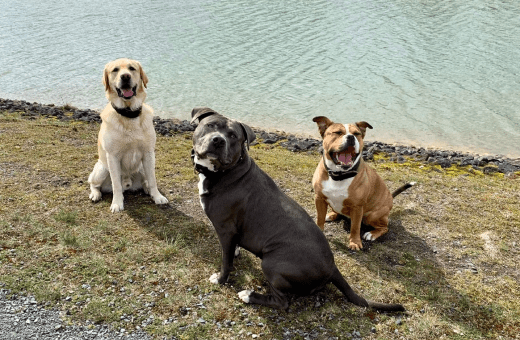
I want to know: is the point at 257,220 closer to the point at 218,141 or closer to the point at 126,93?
the point at 218,141

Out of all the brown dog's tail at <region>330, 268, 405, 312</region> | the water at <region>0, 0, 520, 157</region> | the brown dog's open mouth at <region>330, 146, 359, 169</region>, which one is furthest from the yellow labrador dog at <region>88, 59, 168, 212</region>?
the water at <region>0, 0, 520, 157</region>

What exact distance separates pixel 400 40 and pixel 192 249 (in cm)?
2084

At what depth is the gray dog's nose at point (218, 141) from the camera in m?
4.04

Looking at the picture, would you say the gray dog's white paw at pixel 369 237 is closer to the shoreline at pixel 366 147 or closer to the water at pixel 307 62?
the shoreline at pixel 366 147

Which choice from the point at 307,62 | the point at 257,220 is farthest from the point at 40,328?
the point at 307,62

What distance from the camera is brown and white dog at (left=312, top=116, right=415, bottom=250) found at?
512 centimetres

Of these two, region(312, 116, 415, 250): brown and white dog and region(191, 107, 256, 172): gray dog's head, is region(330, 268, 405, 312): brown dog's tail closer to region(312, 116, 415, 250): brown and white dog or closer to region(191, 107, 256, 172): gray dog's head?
region(312, 116, 415, 250): brown and white dog

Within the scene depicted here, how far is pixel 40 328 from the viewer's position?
12.8 ft

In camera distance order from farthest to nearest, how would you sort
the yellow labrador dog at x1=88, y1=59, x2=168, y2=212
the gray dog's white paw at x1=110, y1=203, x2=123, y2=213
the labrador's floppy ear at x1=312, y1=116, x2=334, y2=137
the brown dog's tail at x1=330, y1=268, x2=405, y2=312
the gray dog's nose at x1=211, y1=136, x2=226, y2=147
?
the gray dog's white paw at x1=110, y1=203, x2=123, y2=213 → the yellow labrador dog at x1=88, y1=59, x2=168, y2=212 → the labrador's floppy ear at x1=312, y1=116, x2=334, y2=137 → the brown dog's tail at x1=330, y1=268, x2=405, y2=312 → the gray dog's nose at x1=211, y1=136, x2=226, y2=147

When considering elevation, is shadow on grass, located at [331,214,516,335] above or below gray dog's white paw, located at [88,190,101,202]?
below

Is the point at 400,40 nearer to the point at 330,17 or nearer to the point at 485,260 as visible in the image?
the point at 330,17

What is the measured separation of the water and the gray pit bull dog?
9705 mm

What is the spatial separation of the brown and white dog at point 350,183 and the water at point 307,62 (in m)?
7.99

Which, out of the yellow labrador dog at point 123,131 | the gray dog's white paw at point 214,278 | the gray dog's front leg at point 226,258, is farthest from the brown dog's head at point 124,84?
the gray dog's white paw at point 214,278
